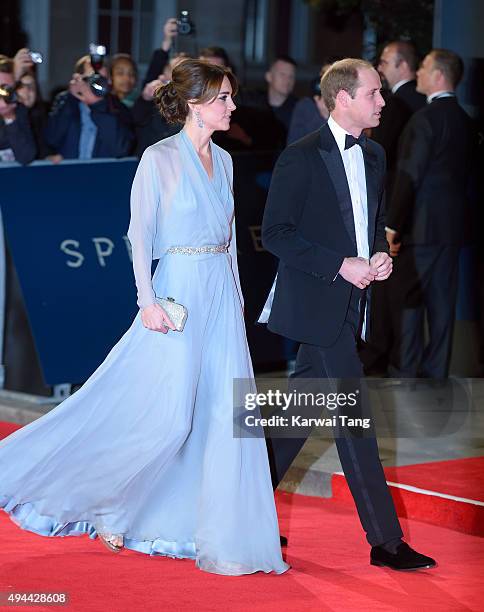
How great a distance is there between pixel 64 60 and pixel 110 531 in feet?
52.2

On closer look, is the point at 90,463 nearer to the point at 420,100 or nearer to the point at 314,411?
the point at 314,411

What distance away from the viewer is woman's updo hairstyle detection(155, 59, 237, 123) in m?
5.52

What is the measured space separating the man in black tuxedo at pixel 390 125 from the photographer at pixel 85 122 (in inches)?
68.8

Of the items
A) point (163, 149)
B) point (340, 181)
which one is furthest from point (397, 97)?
point (163, 149)

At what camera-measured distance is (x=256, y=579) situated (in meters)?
5.32

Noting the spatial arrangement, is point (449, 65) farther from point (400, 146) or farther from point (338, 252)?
point (338, 252)

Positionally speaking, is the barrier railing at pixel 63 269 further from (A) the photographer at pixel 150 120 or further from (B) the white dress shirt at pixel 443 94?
(B) the white dress shirt at pixel 443 94

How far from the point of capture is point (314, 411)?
218 inches

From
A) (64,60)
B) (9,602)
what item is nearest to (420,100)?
(9,602)

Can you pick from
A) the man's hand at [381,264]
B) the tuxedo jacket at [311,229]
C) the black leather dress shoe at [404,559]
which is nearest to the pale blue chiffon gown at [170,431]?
the tuxedo jacket at [311,229]

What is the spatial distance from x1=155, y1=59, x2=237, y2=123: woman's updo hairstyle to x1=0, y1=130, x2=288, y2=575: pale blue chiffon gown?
15 cm

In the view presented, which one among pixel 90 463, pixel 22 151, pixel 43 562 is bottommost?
pixel 43 562

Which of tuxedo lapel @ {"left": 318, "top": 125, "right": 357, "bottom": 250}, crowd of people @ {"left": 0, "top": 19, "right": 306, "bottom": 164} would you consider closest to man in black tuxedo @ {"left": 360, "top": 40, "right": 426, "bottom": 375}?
crowd of people @ {"left": 0, "top": 19, "right": 306, "bottom": 164}

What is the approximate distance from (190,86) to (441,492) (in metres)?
2.34
